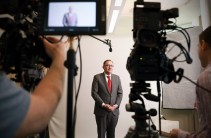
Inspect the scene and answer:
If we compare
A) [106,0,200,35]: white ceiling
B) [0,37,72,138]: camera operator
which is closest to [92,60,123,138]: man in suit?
[106,0,200,35]: white ceiling

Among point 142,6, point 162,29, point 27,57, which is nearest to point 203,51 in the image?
point 162,29

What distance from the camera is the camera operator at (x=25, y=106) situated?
0.60 m

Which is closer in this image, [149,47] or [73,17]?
[73,17]

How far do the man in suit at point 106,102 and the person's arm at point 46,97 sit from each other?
2713mm

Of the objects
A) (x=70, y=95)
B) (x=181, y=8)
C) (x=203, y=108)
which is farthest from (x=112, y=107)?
(x=70, y=95)

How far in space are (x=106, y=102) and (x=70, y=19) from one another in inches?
111

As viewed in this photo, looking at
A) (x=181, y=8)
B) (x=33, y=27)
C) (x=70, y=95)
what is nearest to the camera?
(x=70, y=95)

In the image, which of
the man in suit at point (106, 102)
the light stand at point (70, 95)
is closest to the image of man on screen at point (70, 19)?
the light stand at point (70, 95)

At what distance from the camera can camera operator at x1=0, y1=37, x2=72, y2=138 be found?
0.60 m

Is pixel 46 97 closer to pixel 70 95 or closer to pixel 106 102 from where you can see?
pixel 70 95

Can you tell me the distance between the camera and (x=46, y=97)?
0.70 m

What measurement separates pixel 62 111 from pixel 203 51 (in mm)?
3837

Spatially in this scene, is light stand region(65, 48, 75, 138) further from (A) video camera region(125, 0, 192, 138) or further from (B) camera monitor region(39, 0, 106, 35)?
(A) video camera region(125, 0, 192, 138)

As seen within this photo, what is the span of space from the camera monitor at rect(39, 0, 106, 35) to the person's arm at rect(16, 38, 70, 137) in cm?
8
